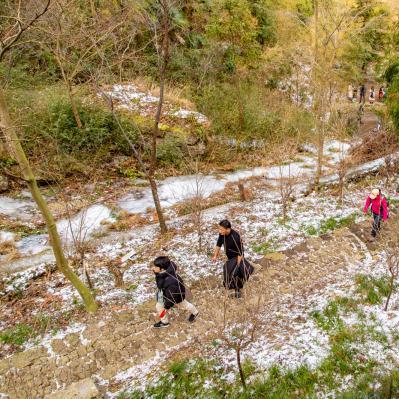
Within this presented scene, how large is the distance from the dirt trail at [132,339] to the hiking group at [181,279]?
A: 0.31m

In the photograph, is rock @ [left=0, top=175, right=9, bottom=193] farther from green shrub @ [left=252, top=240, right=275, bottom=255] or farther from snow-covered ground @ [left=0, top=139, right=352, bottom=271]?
green shrub @ [left=252, top=240, right=275, bottom=255]

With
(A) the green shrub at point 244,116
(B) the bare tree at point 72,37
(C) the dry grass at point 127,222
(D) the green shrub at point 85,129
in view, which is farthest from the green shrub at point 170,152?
(C) the dry grass at point 127,222

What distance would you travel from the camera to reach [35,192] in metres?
4.87

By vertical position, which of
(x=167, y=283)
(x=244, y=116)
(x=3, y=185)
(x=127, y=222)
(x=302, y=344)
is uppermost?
(x=244, y=116)

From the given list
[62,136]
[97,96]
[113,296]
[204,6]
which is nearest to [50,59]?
[97,96]

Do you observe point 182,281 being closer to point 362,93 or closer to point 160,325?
point 160,325

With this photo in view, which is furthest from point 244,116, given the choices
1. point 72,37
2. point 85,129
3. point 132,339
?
point 132,339

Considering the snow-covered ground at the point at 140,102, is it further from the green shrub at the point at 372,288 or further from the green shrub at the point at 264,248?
the green shrub at the point at 372,288

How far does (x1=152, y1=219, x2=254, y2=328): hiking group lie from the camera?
537 cm

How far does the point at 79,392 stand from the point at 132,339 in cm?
111

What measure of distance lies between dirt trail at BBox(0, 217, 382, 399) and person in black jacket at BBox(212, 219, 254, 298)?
1.57ft

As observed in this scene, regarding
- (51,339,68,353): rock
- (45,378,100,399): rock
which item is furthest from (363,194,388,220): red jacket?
(51,339,68,353): rock

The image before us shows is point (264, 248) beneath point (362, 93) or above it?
beneath

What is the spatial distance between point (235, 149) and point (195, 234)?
264 inches
